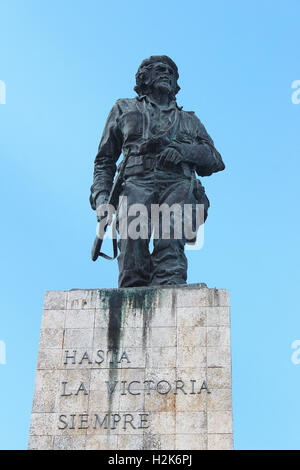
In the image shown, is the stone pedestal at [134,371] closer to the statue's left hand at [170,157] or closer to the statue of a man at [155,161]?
the statue of a man at [155,161]

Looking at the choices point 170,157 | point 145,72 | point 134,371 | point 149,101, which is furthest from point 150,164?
point 134,371

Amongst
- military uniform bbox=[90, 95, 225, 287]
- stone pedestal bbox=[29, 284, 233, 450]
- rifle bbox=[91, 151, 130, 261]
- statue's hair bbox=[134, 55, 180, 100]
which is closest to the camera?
stone pedestal bbox=[29, 284, 233, 450]

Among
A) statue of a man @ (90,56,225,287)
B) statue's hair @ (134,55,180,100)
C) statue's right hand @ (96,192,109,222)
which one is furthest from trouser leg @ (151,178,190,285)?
statue's hair @ (134,55,180,100)

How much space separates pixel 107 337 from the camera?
12859 millimetres

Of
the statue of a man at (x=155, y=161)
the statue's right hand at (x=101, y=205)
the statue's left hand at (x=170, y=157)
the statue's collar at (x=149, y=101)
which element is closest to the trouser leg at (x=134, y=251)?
the statue of a man at (x=155, y=161)

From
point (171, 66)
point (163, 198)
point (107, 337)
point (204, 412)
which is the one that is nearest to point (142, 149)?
point (163, 198)

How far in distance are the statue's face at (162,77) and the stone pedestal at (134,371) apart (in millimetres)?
3978

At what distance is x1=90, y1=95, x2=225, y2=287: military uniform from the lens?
1376 cm

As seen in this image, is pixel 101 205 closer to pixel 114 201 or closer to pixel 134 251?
pixel 114 201

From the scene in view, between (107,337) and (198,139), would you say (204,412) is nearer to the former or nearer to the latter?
(107,337)

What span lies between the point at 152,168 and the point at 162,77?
1802 millimetres

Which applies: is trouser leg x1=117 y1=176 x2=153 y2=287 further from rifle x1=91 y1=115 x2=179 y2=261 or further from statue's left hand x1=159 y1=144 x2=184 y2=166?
statue's left hand x1=159 y1=144 x2=184 y2=166

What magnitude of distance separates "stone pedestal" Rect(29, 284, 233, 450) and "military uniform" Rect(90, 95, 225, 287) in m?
0.68

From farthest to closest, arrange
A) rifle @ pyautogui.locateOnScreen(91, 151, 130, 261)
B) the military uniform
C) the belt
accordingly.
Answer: the belt < rifle @ pyautogui.locateOnScreen(91, 151, 130, 261) < the military uniform
